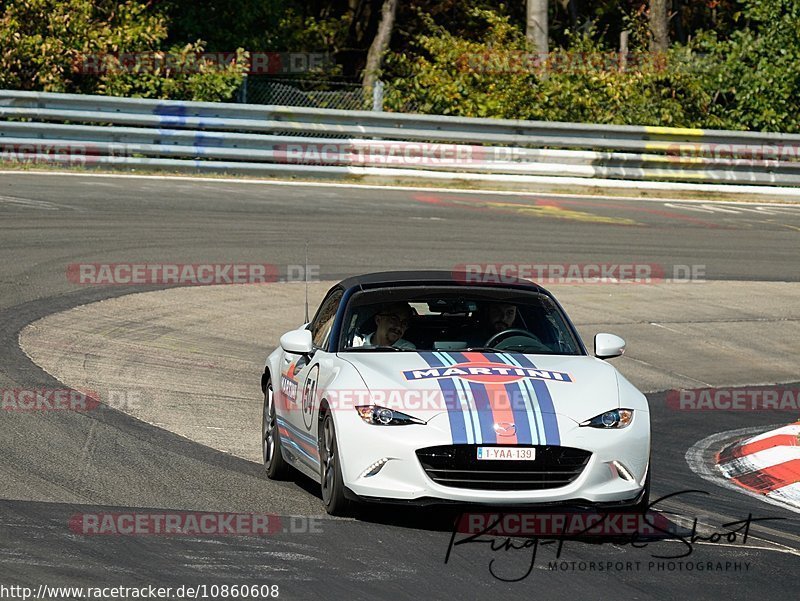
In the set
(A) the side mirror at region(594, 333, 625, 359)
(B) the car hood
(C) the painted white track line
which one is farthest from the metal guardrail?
(B) the car hood

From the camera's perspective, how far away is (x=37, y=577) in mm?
6098

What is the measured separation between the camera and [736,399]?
1313cm

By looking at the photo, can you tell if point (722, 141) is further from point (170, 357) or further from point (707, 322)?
point (170, 357)

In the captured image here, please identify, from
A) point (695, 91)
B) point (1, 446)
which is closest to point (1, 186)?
point (1, 446)

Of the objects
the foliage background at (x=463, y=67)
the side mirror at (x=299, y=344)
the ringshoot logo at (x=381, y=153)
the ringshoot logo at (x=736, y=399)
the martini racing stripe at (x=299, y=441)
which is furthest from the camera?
the foliage background at (x=463, y=67)

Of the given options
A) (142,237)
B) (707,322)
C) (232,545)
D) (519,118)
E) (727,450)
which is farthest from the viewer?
(519,118)

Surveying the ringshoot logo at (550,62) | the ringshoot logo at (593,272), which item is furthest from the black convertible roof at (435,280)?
the ringshoot logo at (550,62)

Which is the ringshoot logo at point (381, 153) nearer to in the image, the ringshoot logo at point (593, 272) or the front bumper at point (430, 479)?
the ringshoot logo at point (593, 272)

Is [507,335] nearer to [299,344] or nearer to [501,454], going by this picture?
[299,344]

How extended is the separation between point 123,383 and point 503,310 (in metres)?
4.13

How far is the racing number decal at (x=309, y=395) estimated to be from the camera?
816 centimetres

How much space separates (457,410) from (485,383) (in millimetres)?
346

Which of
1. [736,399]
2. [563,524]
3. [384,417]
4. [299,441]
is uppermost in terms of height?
[384,417]

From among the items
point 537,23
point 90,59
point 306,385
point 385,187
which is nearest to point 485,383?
point 306,385
